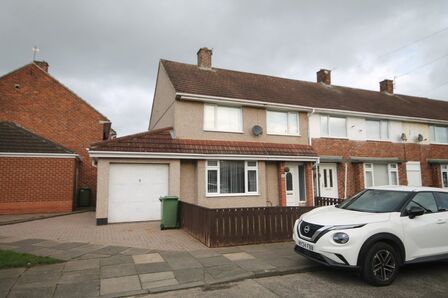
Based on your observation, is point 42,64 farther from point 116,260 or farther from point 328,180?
point 328,180

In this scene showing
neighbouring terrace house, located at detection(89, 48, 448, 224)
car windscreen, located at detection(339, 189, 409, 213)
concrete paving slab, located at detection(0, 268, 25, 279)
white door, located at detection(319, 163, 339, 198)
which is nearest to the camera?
concrete paving slab, located at detection(0, 268, 25, 279)

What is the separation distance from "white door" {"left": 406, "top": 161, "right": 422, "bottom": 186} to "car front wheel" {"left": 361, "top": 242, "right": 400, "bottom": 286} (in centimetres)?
1554

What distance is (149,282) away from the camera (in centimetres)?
546

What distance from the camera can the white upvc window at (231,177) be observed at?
13.7 metres

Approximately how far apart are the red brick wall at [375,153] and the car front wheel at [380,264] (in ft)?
36.1

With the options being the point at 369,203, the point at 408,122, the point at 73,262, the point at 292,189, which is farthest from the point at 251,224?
the point at 408,122

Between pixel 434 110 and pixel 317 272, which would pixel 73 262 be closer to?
pixel 317 272

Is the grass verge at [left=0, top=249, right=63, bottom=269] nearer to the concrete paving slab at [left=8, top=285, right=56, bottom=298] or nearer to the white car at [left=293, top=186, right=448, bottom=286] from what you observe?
the concrete paving slab at [left=8, top=285, right=56, bottom=298]

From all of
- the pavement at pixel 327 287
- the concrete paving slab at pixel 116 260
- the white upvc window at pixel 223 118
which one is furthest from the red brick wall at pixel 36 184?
the pavement at pixel 327 287

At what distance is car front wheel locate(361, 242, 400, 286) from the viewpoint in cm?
534

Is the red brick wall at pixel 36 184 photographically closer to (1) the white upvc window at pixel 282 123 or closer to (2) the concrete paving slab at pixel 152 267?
(1) the white upvc window at pixel 282 123

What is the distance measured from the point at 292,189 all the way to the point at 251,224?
24.9 ft

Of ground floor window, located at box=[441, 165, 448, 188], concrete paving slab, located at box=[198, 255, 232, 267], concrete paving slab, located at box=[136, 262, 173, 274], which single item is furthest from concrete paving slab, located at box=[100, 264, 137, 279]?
ground floor window, located at box=[441, 165, 448, 188]

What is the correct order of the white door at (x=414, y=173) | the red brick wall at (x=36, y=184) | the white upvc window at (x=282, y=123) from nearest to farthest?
the red brick wall at (x=36, y=184) < the white upvc window at (x=282, y=123) < the white door at (x=414, y=173)
